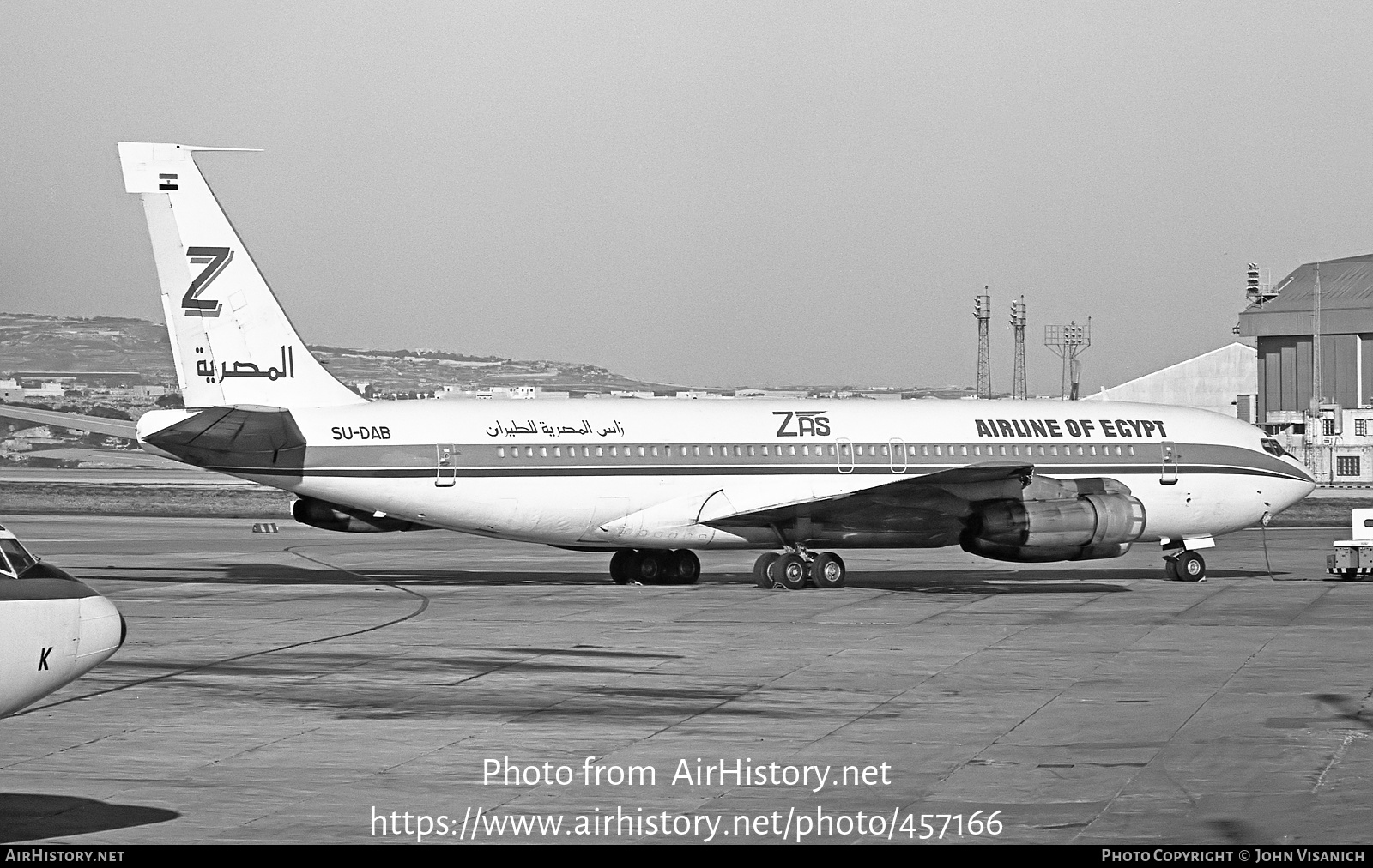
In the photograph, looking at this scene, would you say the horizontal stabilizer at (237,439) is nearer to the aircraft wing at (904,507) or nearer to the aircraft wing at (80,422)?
the aircraft wing at (80,422)

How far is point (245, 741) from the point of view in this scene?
15.3 meters

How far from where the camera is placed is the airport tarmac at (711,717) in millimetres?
12148

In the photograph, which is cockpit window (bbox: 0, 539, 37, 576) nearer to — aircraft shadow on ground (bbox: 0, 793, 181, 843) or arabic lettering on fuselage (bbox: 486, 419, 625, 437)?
aircraft shadow on ground (bbox: 0, 793, 181, 843)

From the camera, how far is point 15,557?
11.2 metres

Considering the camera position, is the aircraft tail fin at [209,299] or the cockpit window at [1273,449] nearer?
the aircraft tail fin at [209,299]

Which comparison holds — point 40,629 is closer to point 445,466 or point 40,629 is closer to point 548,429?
point 445,466

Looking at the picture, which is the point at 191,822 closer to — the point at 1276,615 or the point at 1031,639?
the point at 1031,639

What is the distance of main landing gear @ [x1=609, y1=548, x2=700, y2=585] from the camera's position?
1352 inches

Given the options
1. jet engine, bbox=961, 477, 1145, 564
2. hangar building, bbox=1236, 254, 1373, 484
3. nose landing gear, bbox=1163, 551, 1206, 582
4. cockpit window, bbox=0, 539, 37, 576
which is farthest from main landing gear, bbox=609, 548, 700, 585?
hangar building, bbox=1236, 254, 1373, 484

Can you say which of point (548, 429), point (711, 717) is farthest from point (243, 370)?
point (711, 717)

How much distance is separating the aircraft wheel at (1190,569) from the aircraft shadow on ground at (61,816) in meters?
27.0

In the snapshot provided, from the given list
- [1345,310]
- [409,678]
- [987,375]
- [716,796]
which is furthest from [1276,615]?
[1345,310]

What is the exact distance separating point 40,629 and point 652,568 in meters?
23.6

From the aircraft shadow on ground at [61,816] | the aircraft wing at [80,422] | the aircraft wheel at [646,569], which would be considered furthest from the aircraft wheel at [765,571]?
the aircraft shadow on ground at [61,816]
